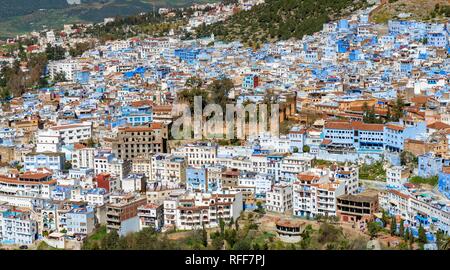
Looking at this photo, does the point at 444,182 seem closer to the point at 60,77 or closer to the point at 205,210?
the point at 205,210

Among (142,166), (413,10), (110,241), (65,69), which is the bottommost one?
(110,241)

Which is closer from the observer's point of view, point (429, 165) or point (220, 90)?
point (429, 165)

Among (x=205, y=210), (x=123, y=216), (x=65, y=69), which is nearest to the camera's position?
(x=205, y=210)

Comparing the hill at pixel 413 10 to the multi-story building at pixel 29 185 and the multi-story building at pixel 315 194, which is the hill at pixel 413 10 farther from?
the multi-story building at pixel 29 185

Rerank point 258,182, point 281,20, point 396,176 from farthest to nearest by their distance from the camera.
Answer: point 281,20, point 258,182, point 396,176

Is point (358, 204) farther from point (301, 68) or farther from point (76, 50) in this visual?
point (76, 50)

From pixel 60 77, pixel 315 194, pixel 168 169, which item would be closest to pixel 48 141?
pixel 168 169
